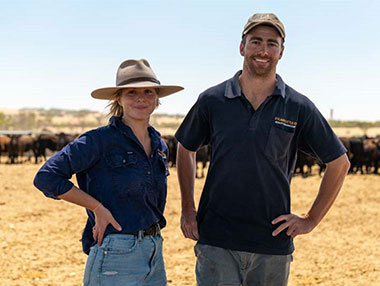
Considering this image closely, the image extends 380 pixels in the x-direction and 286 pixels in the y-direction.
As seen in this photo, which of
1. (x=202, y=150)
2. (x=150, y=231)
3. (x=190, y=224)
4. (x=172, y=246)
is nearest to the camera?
(x=150, y=231)

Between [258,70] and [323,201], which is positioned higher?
[258,70]

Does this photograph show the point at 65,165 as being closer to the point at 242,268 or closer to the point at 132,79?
the point at 132,79

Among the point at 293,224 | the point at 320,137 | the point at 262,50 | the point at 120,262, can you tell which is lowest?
the point at 120,262

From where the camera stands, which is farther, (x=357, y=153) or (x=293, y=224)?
(x=357, y=153)

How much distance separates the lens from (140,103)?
3.12 m

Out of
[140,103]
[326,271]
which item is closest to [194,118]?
[140,103]

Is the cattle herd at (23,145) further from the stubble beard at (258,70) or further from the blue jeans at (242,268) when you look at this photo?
the stubble beard at (258,70)

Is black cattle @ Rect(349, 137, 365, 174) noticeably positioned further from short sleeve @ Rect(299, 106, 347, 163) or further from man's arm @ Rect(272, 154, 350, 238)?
short sleeve @ Rect(299, 106, 347, 163)

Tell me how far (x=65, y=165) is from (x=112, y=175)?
300 millimetres

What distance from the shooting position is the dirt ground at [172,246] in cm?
659

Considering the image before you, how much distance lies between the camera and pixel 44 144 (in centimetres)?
2936

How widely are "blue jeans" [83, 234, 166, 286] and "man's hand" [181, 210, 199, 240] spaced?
0.37 m

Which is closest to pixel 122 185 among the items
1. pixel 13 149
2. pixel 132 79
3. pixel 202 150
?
pixel 132 79

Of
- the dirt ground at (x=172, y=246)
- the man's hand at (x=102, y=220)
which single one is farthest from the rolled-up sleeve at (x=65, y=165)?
the dirt ground at (x=172, y=246)
